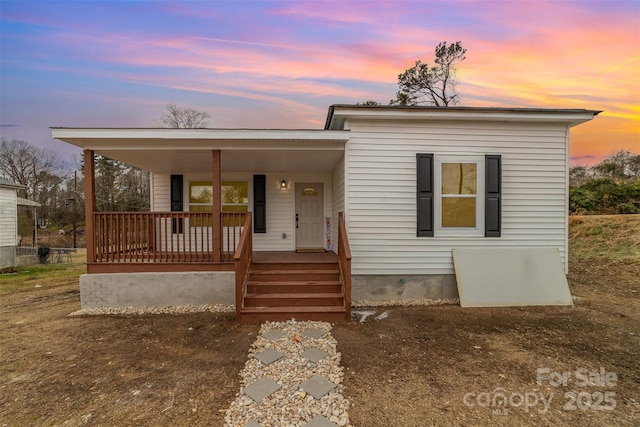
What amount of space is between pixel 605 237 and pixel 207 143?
13.5 meters

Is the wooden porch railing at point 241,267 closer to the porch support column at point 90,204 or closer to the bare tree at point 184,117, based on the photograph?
the porch support column at point 90,204

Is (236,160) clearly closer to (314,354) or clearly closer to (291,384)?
(314,354)

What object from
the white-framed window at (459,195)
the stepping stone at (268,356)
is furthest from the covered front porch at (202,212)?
the white-framed window at (459,195)

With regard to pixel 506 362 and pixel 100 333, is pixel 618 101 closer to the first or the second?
pixel 506 362

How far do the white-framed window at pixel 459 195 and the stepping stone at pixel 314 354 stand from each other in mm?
3335

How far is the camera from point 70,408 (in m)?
2.44

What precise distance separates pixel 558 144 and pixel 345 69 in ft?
28.3

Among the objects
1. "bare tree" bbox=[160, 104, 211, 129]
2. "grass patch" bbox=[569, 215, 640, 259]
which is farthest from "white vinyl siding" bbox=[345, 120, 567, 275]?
"bare tree" bbox=[160, 104, 211, 129]

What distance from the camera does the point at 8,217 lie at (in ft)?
40.8

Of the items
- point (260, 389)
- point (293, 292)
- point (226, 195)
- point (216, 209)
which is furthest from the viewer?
point (226, 195)

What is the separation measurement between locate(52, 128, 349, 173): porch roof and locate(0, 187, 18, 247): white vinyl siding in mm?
11405

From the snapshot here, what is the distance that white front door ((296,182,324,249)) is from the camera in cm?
762

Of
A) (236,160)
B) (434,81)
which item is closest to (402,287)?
(236,160)

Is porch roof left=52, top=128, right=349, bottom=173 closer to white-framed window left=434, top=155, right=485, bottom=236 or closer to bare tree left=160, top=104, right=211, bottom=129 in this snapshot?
white-framed window left=434, top=155, right=485, bottom=236
